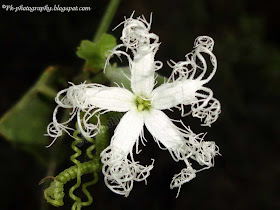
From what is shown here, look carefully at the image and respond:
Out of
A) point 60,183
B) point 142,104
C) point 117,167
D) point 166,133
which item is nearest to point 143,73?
point 142,104

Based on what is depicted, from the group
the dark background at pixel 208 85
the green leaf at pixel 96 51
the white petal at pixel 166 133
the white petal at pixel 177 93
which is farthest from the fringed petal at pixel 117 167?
the dark background at pixel 208 85

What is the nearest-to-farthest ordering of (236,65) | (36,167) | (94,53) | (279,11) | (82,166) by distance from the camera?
1. (82,166)
2. (94,53)
3. (36,167)
4. (236,65)
5. (279,11)

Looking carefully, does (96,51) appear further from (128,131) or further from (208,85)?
(208,85)

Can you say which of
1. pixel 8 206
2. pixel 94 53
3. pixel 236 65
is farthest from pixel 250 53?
pixel 8 206

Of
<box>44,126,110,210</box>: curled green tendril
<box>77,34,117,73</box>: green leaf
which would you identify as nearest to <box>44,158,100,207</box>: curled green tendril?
<box>44,126,110,210</box>: curled green tendril

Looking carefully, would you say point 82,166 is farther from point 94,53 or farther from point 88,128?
point 94,53
